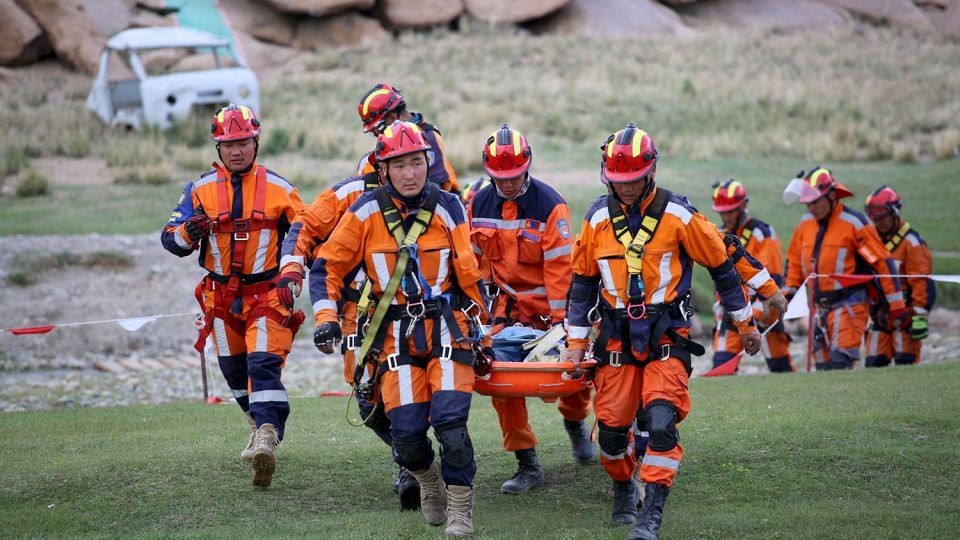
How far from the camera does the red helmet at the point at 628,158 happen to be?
7.53 metres

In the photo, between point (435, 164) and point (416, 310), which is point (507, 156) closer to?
point (435, 164)

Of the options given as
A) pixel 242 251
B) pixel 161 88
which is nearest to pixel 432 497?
pixel 242 251

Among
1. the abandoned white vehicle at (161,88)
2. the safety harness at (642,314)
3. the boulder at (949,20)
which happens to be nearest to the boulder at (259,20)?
the abandoned white vehicle at (161,88)

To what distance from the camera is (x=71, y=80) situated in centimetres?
3494

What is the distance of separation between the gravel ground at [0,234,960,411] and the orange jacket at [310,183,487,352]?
24.8 feet

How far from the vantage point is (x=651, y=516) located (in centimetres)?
721

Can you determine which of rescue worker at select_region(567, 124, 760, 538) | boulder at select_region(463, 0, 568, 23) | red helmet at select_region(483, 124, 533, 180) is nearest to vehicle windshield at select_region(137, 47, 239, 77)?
boulder at select_region(463, 0, 568, 23)

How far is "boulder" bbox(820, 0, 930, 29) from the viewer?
163 feet

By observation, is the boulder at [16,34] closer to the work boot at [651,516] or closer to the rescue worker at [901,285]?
the rescue worker at [901,285]

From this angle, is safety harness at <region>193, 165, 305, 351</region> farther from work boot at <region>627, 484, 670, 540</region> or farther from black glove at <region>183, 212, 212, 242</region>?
work boot at <region>627, 484, 670, 540</region>

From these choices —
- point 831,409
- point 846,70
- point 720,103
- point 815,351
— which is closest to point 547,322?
point 831,409

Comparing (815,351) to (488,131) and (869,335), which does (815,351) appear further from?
(488,131)

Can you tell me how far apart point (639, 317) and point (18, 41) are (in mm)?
31896

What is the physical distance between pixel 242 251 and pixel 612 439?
3084 mm
